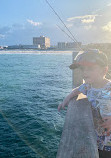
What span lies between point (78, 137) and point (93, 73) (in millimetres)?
1053

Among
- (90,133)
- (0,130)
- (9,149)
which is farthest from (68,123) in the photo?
(0,130)

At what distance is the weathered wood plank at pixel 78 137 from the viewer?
1518 mm

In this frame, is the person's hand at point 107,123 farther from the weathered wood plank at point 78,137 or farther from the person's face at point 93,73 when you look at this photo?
the person's face at point 93,73

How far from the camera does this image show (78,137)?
5.73 feet

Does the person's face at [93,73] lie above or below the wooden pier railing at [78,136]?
above

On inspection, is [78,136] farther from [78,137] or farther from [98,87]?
[98,87]

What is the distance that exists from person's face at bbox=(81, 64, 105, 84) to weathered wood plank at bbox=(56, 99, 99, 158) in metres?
0.42

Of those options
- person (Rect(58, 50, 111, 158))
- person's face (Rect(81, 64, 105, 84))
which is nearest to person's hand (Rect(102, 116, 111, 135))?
person (Rect(58, 50, 111, 158))

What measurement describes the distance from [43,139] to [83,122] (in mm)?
7258

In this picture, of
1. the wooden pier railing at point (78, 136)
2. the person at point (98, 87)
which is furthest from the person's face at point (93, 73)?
the wooden pier railing at point (78, 136)

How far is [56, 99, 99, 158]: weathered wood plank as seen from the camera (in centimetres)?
152

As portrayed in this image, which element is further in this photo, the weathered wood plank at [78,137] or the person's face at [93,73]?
the person's face at [93,73]

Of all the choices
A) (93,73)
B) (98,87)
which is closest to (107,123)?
(98,87)

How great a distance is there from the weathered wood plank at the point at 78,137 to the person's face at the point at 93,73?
42 centimetres
